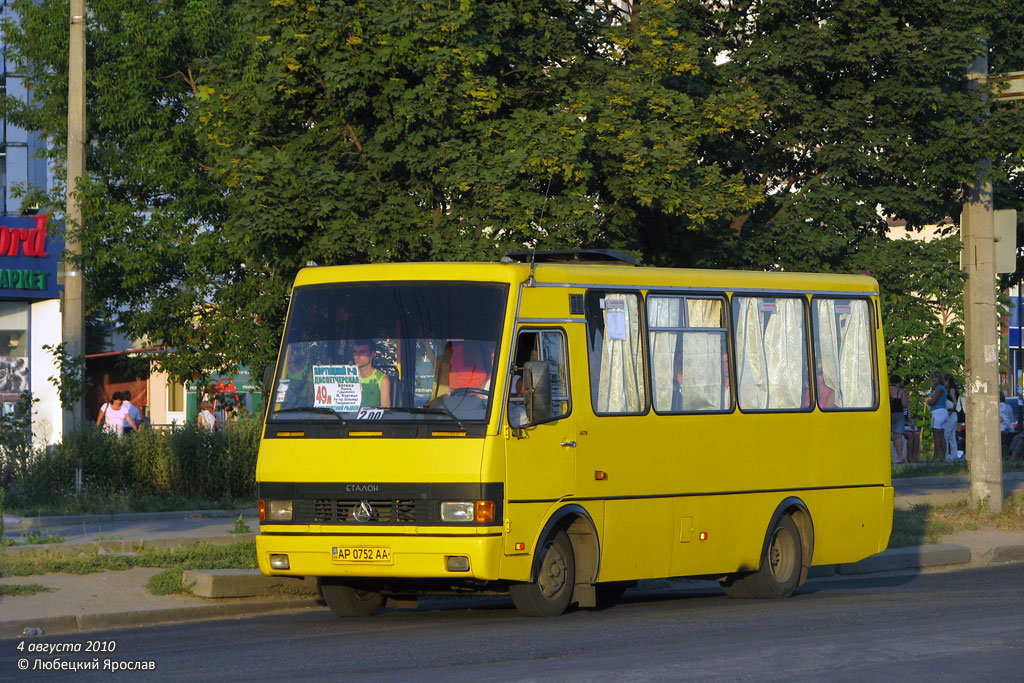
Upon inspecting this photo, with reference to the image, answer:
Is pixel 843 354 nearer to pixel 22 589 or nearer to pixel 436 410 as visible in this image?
pixel 436 410

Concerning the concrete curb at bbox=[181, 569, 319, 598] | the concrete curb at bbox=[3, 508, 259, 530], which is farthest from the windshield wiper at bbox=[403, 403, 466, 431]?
the concrete curb at bbox=[3, 508, 259, 530]

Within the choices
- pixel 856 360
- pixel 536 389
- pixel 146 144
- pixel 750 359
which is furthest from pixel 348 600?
pixel 146 144

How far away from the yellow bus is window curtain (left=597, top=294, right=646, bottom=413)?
0.02m

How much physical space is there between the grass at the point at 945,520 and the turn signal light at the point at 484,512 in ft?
27.9

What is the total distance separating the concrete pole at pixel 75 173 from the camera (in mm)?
23812

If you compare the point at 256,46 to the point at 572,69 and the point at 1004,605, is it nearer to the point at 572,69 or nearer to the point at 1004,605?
the point at 572,69

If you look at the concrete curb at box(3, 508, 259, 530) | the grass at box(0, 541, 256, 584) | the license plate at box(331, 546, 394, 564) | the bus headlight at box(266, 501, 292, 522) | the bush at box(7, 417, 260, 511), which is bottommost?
the grass at box(0, 541, 256, 584)

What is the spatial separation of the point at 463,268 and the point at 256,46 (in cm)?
746

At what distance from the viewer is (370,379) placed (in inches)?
485

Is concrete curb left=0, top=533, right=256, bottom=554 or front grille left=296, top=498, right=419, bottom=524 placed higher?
front grille left=296, top=498, right=419, bottom=524

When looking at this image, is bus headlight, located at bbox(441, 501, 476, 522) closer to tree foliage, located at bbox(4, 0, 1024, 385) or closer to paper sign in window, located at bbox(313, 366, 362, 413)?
paper sign in window, located at bbox(313, 366, 362, 413)

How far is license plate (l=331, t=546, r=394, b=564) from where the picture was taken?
11.8 metres

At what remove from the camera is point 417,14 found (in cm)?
1784

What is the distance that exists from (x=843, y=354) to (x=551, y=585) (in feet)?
14.9
